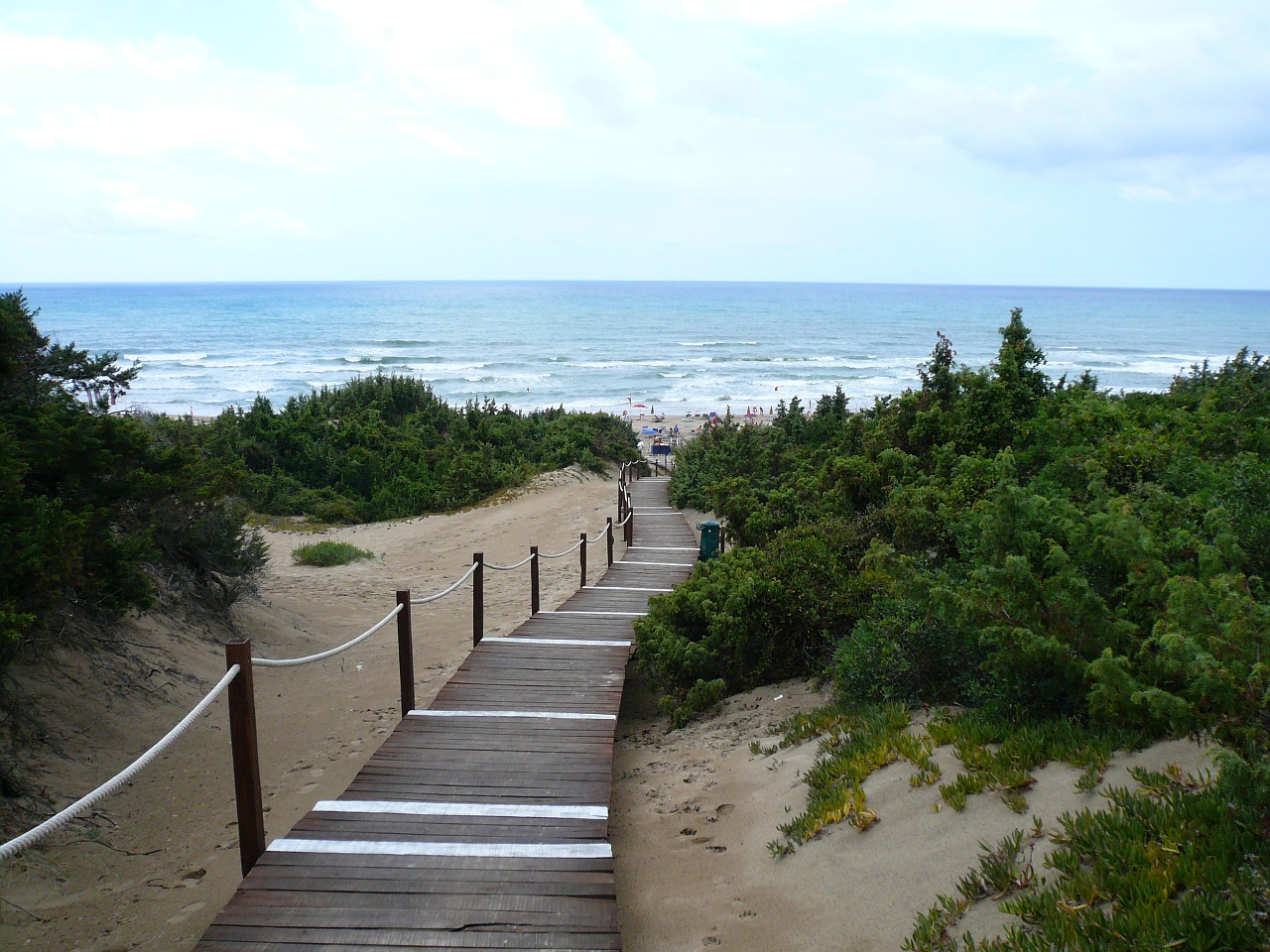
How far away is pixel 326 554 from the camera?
48.8 ft

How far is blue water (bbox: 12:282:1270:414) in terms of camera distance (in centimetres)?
5128

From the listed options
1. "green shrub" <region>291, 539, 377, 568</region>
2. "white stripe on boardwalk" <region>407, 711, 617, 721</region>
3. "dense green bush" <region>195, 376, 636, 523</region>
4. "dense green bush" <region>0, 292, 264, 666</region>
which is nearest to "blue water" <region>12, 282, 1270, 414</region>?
"dense green bush" <region>195, 376, 636, 523</region>

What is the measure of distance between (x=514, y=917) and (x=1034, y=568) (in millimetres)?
3433

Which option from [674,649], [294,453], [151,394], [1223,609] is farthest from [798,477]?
[151,394]

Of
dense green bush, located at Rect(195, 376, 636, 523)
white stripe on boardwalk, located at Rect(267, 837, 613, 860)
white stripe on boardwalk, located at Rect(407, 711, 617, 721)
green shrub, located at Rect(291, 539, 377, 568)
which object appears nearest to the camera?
white stripe on boardwalk, located at Rect(267, 837, 613, 860)

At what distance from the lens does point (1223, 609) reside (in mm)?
3197

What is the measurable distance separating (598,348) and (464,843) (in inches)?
2953

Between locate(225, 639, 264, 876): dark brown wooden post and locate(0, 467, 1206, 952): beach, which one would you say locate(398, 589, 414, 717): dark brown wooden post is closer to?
locate(0, 467, 1206, 952): beach

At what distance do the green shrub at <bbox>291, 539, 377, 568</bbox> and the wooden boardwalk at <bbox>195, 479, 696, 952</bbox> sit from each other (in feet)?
28.8

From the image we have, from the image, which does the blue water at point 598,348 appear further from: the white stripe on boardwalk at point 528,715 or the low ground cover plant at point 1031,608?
the white stripe on boardwalk at point 528,715

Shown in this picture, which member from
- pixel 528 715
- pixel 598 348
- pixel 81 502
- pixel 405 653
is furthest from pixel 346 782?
pixel 598 348

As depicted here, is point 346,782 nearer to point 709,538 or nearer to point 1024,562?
point 1024,562

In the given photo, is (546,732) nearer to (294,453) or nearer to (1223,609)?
(1223,609)

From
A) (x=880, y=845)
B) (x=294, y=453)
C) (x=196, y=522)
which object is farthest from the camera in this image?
(x=294, y=453)
